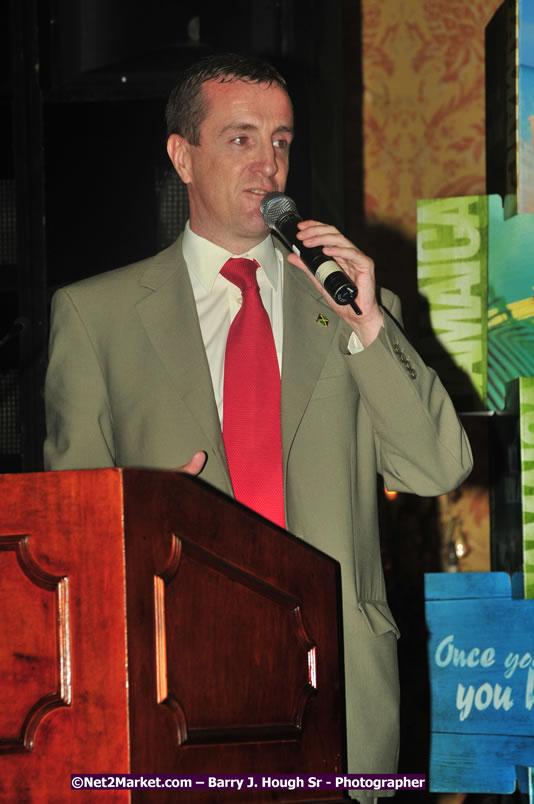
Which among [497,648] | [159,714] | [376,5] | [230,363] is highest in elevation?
[376,5]

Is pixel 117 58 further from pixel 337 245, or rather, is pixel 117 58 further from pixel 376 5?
pixel 376 5

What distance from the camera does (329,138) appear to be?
304cm

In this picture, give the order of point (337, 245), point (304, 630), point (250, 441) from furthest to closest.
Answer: point (250, 441)
point (337, 245)
point (304, 630)

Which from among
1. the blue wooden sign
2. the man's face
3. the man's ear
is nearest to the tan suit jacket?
the man's face

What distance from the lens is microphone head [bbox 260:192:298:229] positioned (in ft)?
5.61

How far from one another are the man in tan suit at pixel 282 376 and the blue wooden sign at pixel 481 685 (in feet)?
3.77

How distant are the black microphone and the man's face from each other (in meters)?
0.09

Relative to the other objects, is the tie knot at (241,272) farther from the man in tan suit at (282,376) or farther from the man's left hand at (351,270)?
the man's left hand at (351,270)

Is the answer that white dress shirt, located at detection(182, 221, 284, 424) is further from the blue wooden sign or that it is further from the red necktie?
the blue wooden sign

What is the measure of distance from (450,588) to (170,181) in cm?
126

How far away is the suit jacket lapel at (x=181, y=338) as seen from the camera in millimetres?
1716

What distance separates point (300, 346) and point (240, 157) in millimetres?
341

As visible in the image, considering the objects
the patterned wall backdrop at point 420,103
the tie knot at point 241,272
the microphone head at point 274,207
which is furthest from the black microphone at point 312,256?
the patterned wall backdrop at point 420,103

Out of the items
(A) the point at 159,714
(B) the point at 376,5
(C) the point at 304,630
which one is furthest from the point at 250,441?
(B) the point at 376,5
